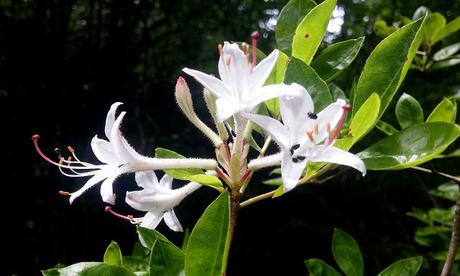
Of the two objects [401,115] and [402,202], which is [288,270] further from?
[401,115]

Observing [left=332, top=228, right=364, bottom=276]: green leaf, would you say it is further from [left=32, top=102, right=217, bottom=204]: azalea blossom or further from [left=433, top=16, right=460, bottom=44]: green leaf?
[left=433, top=16, right=460, bottom=44]: green leaf

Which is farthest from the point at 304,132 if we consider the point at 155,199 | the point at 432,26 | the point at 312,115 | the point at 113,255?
the point at 432,26

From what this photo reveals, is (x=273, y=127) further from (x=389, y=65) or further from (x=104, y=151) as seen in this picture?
(x=104, y=151)

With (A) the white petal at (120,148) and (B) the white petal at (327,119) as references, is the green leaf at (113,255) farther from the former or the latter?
(B) the white petal at (327,119)

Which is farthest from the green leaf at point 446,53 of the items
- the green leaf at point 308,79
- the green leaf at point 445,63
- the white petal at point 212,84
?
the white petal at point 212,84

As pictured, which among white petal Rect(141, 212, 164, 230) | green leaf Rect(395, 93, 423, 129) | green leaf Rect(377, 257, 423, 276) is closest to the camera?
white petal Rect(141, 212, 164, 230)

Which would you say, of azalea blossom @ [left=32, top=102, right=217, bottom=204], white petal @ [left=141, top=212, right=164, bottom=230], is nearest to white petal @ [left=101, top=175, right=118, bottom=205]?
azalea blossom @ [left=32, top=102, right=217, bottom=204]
